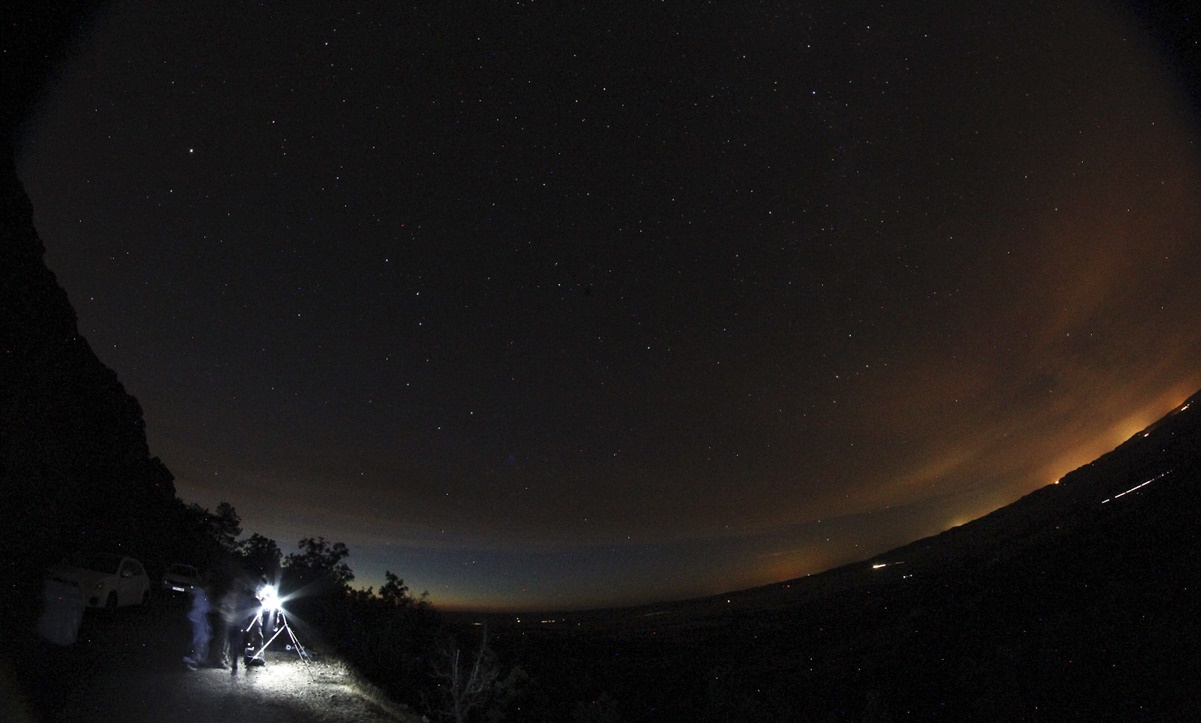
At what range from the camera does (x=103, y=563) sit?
1270 centimetres

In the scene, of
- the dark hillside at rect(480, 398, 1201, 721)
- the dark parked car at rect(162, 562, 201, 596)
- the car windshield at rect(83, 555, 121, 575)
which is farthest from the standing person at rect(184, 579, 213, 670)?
the dark hillside at rect(480, 398, 1201, 721)

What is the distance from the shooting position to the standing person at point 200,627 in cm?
876

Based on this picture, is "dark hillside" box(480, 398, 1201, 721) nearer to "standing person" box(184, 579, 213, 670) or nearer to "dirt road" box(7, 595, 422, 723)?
"dirt road" box(7, 595, 422, 723)

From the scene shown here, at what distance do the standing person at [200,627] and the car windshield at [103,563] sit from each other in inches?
205

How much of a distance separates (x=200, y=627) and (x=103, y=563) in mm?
6040

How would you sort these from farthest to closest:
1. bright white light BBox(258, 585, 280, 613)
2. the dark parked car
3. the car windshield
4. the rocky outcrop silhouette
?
the dark parked car → the rocky outcrop silhouette → the car windshield → bright white light BBox(258, 585, 280, 613)

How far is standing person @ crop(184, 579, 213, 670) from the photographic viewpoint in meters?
8.76

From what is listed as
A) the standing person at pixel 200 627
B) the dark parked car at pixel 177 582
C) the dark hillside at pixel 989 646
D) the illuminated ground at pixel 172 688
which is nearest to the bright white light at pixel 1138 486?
the dark hillside at pixel 989 646

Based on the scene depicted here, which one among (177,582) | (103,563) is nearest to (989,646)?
(177,582)

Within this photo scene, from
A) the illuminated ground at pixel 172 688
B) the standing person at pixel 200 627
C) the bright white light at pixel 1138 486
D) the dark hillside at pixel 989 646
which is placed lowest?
the dark hillside at pixel 989 646

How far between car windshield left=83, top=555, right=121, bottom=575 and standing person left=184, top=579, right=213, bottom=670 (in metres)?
5.20

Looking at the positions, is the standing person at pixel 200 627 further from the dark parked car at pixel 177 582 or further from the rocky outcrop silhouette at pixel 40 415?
the dark parked car at pixel 177 582

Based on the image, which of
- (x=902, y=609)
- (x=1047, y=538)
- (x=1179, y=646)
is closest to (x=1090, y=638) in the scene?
(x=1179, y=646)

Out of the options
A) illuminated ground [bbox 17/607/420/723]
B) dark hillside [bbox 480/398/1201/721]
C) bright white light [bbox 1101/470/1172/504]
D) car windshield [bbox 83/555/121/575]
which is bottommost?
dark hillside [bbox 480/398/1201/721]
